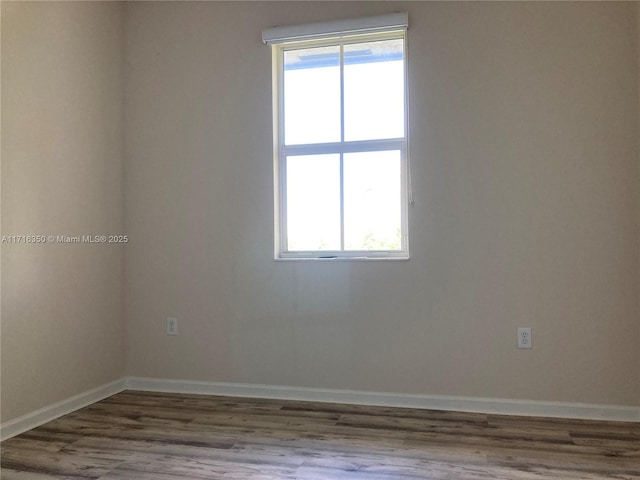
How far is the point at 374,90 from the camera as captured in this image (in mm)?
3010

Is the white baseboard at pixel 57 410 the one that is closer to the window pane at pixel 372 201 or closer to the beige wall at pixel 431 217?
the beige wall at pixel 431 217

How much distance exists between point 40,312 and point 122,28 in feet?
6.47

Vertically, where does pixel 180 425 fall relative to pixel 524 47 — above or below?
below

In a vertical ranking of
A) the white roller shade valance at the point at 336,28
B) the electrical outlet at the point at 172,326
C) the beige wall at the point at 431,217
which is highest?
the white roller shade valance at the point at 336,28

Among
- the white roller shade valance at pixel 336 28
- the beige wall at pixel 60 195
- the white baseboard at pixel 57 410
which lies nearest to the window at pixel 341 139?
the white roller shade valance at pixel 336 28

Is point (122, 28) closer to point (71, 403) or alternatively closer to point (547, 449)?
point (71, 403)

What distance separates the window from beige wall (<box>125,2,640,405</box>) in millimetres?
110

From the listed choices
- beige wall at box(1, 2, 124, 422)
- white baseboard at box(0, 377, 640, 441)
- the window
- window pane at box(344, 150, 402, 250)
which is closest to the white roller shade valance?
the window

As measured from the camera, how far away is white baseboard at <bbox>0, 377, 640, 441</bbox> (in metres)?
2.61

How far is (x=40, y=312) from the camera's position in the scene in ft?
8.66

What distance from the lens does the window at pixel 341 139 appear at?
2971 millimetres

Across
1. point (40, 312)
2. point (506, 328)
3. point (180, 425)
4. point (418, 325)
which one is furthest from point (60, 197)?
point (506, 328)

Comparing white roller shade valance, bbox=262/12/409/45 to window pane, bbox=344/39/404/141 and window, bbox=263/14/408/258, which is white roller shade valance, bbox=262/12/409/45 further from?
window pane, bbox=344/39/404/141

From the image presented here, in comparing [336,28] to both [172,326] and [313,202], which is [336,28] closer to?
[313,202]
